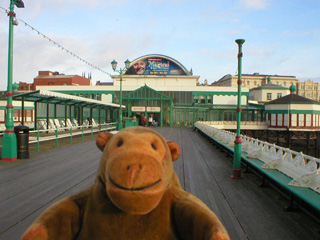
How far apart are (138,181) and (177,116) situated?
40.5 meters

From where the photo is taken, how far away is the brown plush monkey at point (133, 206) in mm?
1853

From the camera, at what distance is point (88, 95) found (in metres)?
47.2

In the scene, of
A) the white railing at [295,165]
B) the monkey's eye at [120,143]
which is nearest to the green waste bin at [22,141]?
the white railing at [295,165]

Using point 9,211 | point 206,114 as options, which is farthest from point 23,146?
point 206,114

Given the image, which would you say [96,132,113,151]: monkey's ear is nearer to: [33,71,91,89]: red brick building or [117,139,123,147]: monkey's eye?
[117,139,123,147]: monkey's eye

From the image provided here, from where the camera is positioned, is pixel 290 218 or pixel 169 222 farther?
pixel 290 218

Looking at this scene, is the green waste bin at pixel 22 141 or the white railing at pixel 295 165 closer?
the white railing at pixel 295 165

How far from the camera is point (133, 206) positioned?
183 centimetres

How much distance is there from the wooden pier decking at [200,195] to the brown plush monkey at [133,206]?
226cm

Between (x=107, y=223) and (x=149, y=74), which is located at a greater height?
(x=149, y=74)

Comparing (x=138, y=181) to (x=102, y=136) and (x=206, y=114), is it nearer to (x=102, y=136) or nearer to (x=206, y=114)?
(x=102, y=136)

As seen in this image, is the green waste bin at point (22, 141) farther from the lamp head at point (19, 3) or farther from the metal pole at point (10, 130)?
the lamp head at point (19, 3)

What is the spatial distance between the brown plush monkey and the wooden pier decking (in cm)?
226

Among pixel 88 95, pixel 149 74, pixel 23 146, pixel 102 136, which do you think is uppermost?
pixel 149 74
